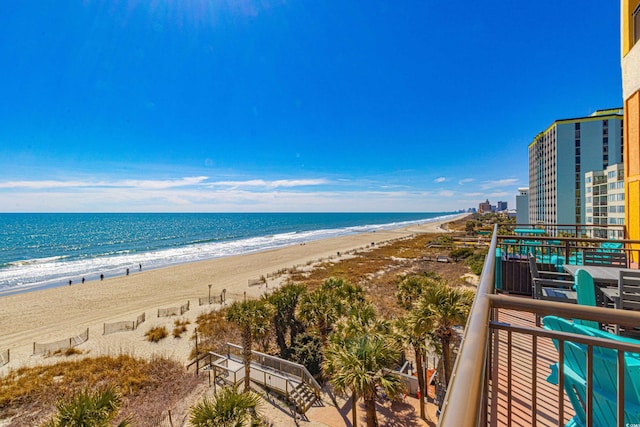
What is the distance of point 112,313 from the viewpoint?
62.9 ft

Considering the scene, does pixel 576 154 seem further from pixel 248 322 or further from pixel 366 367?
pixel 248 322

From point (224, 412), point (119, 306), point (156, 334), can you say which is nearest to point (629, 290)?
point (224, 412)

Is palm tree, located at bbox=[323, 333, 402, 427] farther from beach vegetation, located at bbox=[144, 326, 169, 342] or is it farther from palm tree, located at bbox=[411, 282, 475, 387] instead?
beach vegetation, located at bbox=[144, 326, 169, 342]

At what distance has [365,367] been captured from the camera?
736 centimetres

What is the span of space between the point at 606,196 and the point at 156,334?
4989 centimetres

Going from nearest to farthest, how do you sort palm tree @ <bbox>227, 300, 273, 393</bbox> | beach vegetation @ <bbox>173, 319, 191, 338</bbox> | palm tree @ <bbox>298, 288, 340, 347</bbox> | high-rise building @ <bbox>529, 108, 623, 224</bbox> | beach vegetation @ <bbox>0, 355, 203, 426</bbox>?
1. beach vegetation @ <bbox>0, 355, 203, 426</bbox>
2. palm tree @ <bbox>227, 300, 273, 393</bbox>
3. palm tree @ <bbox>298, 288, 340, 347</bbox>
4. beach vegetation @ <bbox>173, 319, 191, 338</bbox>
5. high-rise building @ <bbox>529, 108, 623, 224</bbox>

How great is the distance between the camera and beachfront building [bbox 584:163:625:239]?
103 feet

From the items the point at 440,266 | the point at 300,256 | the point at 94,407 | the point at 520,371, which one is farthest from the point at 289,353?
the point at 300,256

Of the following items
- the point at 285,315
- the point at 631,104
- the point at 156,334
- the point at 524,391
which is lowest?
the point at 156,334

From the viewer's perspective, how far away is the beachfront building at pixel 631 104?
276 inches

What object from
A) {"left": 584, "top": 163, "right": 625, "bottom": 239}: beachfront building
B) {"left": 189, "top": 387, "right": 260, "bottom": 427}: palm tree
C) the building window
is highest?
the building window

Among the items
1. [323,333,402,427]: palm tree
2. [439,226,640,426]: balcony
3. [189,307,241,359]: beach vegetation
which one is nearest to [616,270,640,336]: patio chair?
[439,226,640,426]: balcony

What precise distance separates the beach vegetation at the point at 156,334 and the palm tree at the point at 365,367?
37.2 ft

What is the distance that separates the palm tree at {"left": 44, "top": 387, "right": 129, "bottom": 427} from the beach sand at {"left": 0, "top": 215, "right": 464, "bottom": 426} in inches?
299
